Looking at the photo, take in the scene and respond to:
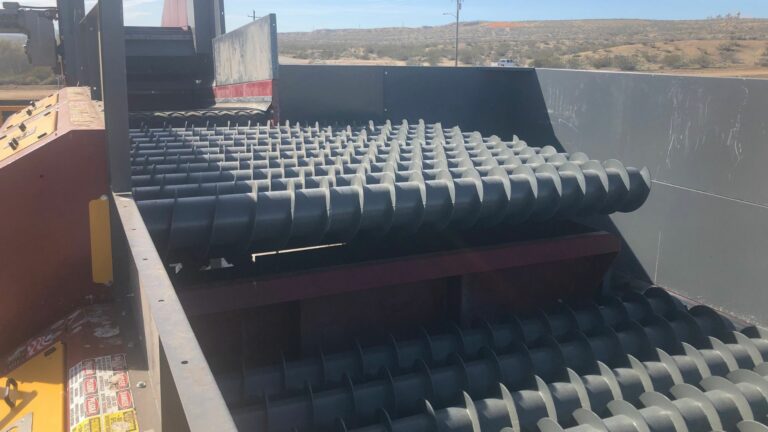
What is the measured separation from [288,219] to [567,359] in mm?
1692

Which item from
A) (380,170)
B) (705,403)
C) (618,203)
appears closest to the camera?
(705,403)

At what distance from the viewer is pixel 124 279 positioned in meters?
2.92

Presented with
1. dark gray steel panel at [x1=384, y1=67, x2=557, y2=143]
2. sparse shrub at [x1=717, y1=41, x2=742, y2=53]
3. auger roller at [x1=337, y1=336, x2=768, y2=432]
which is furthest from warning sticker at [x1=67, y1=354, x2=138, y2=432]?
sparse shrub at [x1=717, y1=41, x2=742, y2=53]

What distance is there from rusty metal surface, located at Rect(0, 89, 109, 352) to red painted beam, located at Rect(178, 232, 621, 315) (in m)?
0.52

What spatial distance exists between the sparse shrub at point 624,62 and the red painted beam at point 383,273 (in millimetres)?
44620

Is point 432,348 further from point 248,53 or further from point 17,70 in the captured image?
point 17,70

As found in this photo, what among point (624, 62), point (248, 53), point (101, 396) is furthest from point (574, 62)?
point (101, 396)

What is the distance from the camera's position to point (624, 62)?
1850 inches

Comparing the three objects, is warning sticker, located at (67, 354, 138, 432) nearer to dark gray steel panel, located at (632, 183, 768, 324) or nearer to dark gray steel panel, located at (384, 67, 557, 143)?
dark gray steel panel, located at (632, 183, 768, 324)

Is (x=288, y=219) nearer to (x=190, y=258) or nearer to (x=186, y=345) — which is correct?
(x=190, y=258)

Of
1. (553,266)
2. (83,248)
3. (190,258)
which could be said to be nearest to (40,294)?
(83,248)

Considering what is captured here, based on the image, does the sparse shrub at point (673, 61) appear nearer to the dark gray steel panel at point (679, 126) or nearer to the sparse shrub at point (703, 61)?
the sparse shrub at point (703, 61)

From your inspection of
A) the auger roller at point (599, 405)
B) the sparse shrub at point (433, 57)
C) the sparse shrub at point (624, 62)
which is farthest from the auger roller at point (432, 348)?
the sparse shrub at point (433, 57)

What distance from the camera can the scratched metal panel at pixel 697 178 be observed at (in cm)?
428
